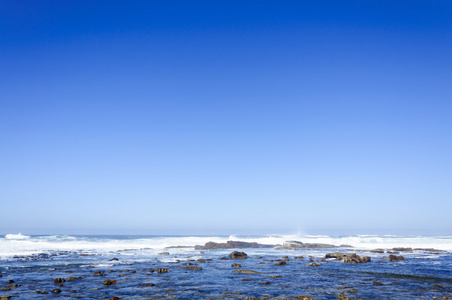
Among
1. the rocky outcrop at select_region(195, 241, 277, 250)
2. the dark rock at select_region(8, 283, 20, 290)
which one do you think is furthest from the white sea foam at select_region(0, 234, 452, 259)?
the dark rock at select_region(8, 283, 20, 290)

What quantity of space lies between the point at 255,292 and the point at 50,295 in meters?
15.4

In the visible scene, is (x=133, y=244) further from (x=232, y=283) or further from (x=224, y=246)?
(x=232, y=283)

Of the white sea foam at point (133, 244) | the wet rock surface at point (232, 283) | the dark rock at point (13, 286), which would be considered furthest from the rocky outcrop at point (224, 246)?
the dark rock at point (13, 286)

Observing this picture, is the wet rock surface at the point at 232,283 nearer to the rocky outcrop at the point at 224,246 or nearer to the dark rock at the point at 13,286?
the dark rock at the point at 13,286

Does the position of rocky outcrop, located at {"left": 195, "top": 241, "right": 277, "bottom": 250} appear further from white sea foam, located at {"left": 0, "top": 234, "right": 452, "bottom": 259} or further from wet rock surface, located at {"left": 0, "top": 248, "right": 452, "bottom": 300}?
wet rock surface, located at {"left": 0, "top": 248, "right": 452, "bottom": 300}

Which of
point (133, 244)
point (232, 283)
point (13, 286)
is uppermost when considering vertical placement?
point (13, 286)

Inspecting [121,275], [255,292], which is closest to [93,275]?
[121,275]

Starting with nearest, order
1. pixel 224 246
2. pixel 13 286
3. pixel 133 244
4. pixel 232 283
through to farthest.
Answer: pixel 13 286 → pixel 232 283 → pixel 224 246 → pixel 133 244

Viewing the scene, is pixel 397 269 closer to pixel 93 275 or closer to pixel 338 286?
pixel 338 286

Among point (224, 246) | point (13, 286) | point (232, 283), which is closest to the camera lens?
point (13, 286)

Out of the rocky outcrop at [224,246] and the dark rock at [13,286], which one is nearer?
the dark rock at [13,286]

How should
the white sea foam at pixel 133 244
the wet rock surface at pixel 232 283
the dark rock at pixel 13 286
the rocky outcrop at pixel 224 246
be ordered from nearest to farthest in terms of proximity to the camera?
the wet rock surface at pixel 232 283, the dark rock at pixel 13 286, the white sea foam at pixel 133 244, the rocky outcrop at pixel 224 246

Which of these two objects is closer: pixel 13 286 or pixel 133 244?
pixel 13 286

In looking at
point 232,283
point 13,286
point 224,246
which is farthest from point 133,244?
point 232,283
